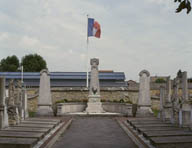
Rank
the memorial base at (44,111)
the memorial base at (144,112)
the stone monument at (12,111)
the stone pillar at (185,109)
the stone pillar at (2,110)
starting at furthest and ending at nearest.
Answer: the memorial base at (44,111), the memorial base at (144,112), the stone monument at (12,111), the stone pillar at (185,109), the stone pillar at (2,110)

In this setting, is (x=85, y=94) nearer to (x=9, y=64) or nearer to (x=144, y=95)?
(x=144, y=95)

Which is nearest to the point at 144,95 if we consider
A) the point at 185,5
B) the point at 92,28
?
the point at 92,28

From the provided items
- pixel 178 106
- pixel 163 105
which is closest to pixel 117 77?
pixel 163 105

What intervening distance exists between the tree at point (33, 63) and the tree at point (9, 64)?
5.40 feet

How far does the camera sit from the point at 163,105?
17453mm

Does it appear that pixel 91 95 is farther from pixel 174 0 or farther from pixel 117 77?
pixel 117 77

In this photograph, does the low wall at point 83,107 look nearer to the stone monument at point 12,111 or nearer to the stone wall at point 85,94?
the stone wall at point 85,94

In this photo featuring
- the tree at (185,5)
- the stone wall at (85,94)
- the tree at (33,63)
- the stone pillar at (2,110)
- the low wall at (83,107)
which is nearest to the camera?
the tree at (185,5)

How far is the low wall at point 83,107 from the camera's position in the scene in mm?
22656

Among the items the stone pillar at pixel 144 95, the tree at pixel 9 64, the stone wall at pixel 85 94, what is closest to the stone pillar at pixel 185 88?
the stone pillar at pixel 144 95

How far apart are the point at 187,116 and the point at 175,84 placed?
3.24 metres

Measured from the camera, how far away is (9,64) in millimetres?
61031

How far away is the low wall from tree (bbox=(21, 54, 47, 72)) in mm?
35146

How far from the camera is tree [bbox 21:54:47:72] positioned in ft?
194
